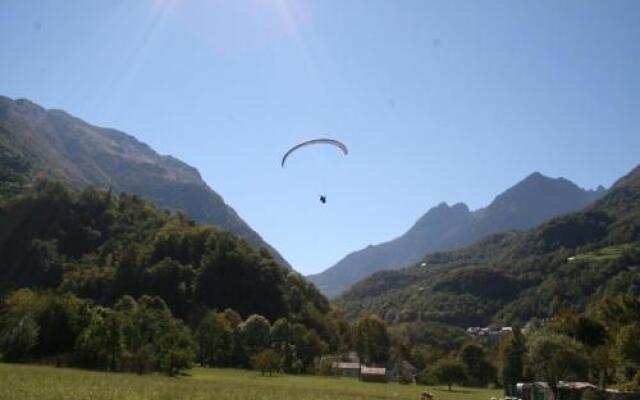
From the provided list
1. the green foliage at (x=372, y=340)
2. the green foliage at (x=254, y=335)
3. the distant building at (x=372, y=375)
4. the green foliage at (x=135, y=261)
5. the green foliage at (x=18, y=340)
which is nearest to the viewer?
the green foliage at (x=18, y=340)

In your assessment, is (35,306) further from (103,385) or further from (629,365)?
(629,365)

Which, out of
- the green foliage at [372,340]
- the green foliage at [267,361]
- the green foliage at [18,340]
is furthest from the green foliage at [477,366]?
the green foliage at [18,340]

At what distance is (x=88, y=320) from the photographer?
85562 millimetres

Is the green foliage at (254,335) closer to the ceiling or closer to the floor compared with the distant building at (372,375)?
closer to the ceiling

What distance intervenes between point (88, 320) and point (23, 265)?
9091cm

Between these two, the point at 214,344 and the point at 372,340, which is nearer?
the point at 214,344

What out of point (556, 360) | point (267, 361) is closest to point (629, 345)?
point (556, 360)

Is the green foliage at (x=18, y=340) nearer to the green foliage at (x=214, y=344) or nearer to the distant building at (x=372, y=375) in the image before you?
the green foliage at (x=214, y=344)

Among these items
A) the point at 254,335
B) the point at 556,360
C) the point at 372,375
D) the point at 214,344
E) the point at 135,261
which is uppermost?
the point at 135,261

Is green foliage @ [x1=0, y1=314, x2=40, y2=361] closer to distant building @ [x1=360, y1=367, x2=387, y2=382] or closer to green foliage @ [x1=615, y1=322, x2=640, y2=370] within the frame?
distant building @ [x1=360, y1=367, x2=387, y2=382]

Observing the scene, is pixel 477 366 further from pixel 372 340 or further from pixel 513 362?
pixel 513 362

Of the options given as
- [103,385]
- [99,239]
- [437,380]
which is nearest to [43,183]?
[99,239]

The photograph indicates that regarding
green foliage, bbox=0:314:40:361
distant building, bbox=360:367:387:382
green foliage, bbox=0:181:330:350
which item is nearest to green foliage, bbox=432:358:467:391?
distant building, bbox=360:367:387:382

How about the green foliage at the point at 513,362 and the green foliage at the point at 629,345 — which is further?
the green foliage at the point at 513,362
